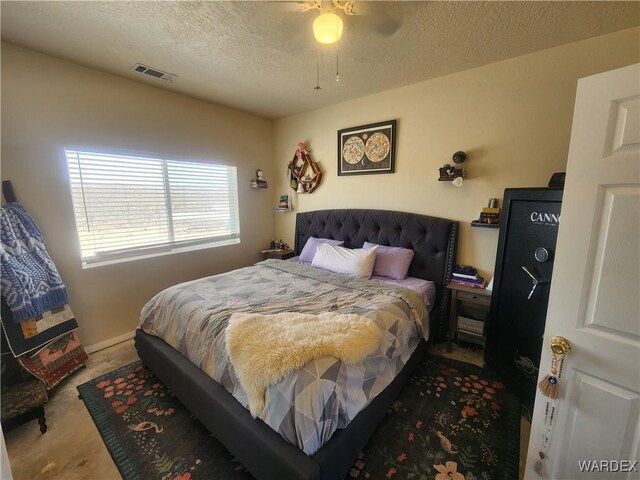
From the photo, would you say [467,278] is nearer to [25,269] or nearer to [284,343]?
[284,343]

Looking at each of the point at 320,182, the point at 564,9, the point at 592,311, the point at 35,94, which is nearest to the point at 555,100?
the point at 564,9

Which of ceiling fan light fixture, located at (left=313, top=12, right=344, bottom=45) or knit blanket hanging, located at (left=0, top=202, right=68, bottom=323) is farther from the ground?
ceiling fan light fixture, located at (left=313, top=12, right=344, bottom=45)

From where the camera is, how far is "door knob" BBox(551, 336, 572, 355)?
994 mm

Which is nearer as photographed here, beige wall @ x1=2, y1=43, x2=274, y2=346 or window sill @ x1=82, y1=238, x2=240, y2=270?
beige wall @ x1=2, y1=43, x2=274, y2=346

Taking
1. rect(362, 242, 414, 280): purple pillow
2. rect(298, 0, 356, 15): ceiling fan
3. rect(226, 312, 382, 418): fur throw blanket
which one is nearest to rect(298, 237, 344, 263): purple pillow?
rect(362, 242, 414, 280): purple pillow

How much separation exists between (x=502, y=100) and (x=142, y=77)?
10.5ft

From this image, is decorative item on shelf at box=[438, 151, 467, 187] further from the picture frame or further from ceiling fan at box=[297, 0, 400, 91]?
ceiling fan at box=[297, 0, 400, 91]

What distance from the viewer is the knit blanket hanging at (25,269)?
179cm

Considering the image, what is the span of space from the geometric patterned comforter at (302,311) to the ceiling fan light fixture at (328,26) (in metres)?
1.62

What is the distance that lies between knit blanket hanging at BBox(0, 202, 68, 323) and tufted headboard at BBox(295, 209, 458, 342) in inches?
100

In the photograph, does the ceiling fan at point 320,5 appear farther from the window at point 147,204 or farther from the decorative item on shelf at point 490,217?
the window at point 147,204

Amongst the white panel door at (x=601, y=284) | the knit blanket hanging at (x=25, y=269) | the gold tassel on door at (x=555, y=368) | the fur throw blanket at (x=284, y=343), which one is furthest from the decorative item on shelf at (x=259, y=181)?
the gold tassel on door at (x=555, y=368)

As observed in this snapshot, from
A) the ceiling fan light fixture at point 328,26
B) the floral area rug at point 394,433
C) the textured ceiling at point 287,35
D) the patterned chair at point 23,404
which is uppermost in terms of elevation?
the textured ceiling at point 287,35

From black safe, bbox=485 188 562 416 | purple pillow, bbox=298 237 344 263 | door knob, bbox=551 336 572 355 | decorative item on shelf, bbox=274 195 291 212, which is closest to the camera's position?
door knob, bbox=551 336 572 355
